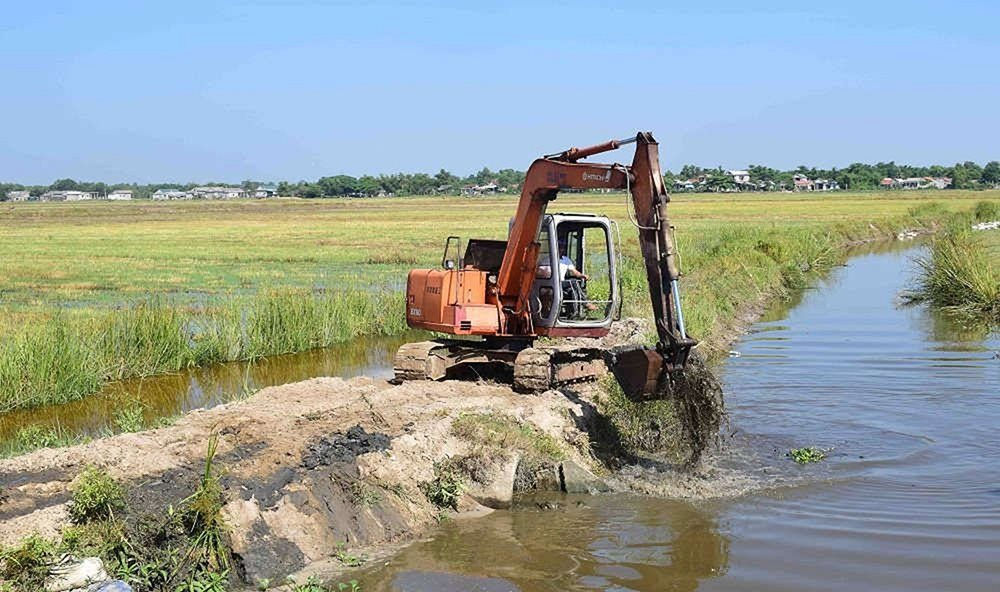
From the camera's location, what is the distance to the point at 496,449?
10.2 meters

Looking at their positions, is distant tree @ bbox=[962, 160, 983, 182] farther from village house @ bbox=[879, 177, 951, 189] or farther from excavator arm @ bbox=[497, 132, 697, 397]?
excavator arm @ bbox=[497, 132, 697, 397]

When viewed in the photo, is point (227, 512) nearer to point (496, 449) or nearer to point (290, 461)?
point (290, 461)

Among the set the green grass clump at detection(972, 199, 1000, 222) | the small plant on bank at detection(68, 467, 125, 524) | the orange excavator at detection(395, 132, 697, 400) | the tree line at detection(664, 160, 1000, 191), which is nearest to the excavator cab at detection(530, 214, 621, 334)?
the orange excavator at detection(395, 132, 697, 400)

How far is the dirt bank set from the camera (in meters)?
7.81

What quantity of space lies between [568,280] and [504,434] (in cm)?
285

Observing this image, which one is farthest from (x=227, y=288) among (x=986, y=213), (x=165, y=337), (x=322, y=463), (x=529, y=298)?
(x=986, y=213)

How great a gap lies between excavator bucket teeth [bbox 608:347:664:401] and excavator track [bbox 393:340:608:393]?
1.54m

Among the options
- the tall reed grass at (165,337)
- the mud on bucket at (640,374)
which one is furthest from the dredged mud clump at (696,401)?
the tall reed grass at (165,337)

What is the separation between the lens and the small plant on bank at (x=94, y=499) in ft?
23.8

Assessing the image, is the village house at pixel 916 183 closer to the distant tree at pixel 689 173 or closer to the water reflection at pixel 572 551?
the distant tree at pixel 689 173

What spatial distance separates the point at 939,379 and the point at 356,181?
164 meters

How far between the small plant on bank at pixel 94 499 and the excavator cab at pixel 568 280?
239 inches

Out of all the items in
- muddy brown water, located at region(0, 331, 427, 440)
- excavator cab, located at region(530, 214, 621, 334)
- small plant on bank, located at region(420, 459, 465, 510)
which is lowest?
muddy brown water, located at region(0, 331, 427, 440)

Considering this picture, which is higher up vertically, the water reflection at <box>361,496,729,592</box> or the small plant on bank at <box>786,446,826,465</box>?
the small plant on bank at <box>786,446,826,465</box>
